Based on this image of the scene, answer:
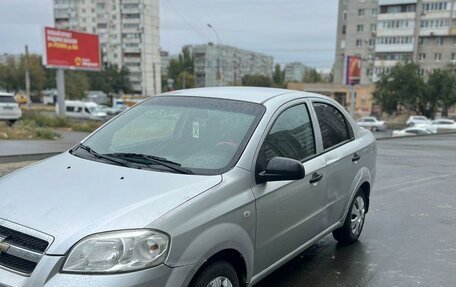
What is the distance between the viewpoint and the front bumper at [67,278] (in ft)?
6.82

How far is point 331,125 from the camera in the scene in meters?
4.29

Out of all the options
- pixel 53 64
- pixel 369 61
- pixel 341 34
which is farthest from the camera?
pixel 341 34

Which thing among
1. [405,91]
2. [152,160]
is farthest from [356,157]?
[405,91]

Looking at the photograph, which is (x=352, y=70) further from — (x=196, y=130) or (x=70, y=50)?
(x=196, y=130)

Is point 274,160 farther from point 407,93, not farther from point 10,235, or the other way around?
point 407,93

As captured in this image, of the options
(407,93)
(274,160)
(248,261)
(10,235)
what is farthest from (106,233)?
(407,93)

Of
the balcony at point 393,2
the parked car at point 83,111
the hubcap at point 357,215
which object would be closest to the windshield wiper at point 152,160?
the hubcap at point 357,215

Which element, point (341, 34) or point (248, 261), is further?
point (341, 34)

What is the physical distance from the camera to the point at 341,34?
87.1 m

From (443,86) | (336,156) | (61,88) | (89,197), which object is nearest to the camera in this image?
(89,197)

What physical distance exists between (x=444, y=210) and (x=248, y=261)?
180 inches

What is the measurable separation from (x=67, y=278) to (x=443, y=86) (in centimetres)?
5600

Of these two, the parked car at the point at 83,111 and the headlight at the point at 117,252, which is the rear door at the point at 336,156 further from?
the parked car at the point at 83,111

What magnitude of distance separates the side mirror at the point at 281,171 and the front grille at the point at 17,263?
1.50m
